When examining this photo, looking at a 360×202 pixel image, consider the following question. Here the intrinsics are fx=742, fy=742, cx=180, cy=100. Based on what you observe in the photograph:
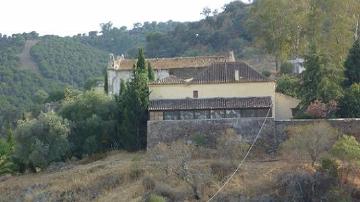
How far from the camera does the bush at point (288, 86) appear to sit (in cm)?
5053

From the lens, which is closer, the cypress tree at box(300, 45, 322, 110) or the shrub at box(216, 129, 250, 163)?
the shrub at box(216, 129, 250, 163)

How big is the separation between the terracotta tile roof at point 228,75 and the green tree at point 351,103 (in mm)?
4992

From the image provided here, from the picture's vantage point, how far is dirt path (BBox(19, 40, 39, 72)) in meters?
113

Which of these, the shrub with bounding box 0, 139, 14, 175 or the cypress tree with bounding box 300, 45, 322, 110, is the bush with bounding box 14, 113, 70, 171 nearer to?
A: the shrub with bounding box 0, 139, 14, 175

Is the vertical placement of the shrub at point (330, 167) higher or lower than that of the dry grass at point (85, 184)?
higher

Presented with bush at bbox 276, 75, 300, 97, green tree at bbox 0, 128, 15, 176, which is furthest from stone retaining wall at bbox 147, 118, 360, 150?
green tree at bbox 0, 128, 15, 176

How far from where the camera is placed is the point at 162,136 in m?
44.9

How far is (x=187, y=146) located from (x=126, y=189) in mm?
4317

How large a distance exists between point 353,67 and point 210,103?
9849mm

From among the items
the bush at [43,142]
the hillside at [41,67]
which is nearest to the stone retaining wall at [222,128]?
the bush at [43,142]

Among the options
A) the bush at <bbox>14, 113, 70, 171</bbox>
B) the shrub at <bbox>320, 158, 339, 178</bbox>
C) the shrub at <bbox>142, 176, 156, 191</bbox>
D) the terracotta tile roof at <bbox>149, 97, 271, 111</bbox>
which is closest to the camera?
the shrub at <bbox>320, 158, 339, 178</bbox>

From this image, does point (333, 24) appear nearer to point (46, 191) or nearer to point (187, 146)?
point (187, 146)

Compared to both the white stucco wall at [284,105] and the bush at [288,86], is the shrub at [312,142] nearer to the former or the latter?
the white stucco wall at [284,105]

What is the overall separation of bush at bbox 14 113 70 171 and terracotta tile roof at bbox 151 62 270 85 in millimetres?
6880
